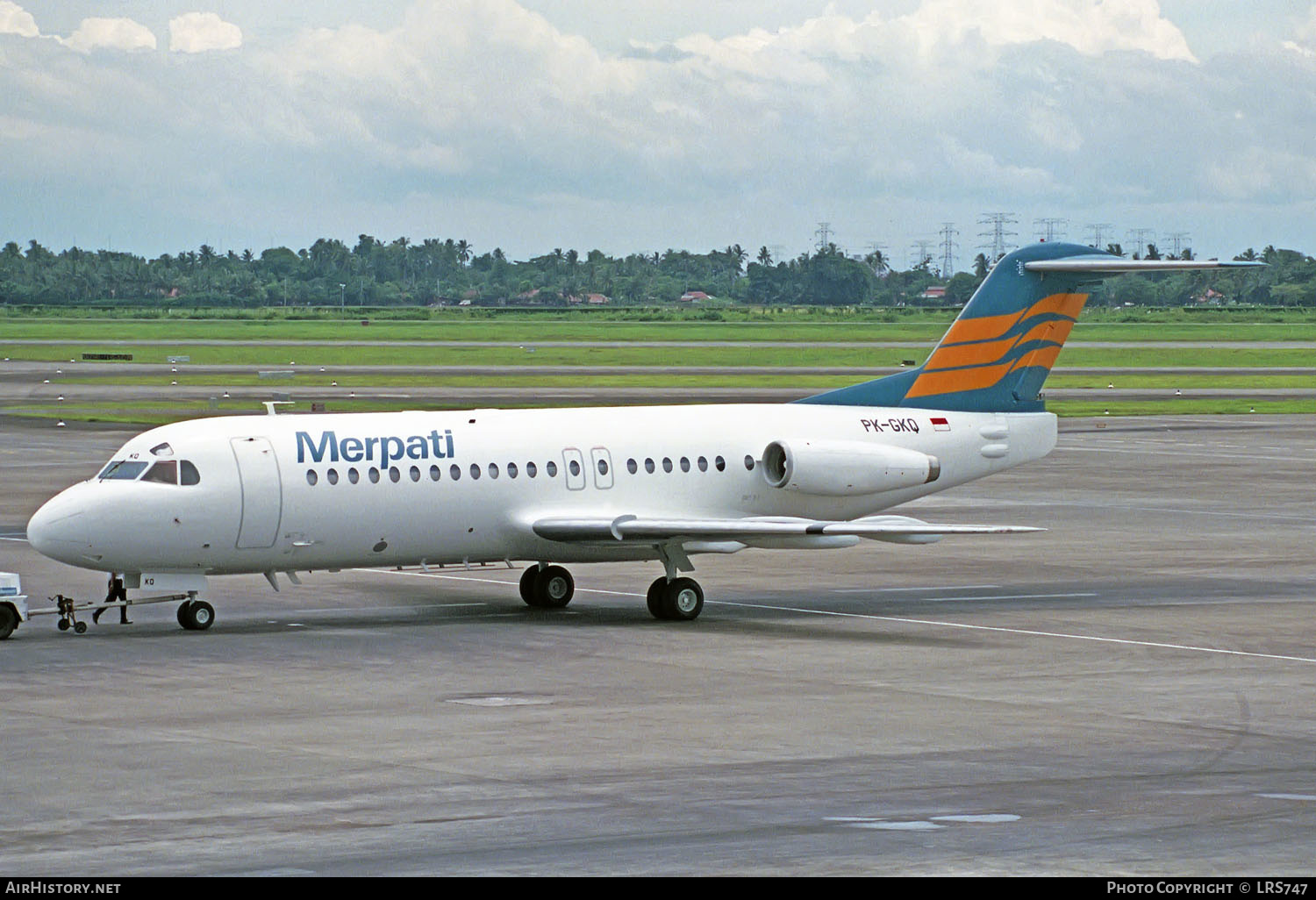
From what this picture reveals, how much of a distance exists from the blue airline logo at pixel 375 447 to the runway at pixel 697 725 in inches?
101

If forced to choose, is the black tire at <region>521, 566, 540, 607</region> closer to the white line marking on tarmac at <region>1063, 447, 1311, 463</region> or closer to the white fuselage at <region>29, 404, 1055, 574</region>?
the white fuselage at <region>29, 404, 1055, 574</region>

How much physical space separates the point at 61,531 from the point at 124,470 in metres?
1.32

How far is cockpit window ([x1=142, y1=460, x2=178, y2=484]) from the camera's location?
1145 inches

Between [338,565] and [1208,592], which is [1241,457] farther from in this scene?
[338,565]

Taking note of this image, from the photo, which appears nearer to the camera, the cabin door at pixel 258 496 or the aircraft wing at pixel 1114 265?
the cabin door at pixel 258 496

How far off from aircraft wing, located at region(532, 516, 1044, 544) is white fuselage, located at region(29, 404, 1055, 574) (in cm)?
45

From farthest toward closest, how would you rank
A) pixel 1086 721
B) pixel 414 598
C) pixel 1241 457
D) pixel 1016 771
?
pixel 1241 457 < pixel 414 598 < pixel 1086 721 < pixel 1016 771

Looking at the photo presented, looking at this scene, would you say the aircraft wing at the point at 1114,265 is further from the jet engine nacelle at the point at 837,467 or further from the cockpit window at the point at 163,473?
the cockpit window at the point at 163,473

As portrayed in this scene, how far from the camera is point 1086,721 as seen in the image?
22.5 metres

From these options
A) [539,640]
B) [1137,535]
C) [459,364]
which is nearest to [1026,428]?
[1137,535]

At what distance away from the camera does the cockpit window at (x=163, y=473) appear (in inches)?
1145

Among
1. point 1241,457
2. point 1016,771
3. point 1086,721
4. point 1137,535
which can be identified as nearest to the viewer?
point 1016,771

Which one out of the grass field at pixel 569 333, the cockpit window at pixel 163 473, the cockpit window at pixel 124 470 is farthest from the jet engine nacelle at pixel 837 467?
the grass field at pixel 569 333

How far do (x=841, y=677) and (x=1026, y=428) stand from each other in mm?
11831
